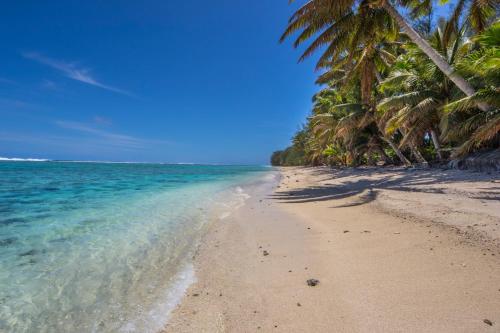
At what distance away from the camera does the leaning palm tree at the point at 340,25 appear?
895 centimetres

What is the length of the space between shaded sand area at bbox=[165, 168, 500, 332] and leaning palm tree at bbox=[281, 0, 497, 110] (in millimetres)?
5758

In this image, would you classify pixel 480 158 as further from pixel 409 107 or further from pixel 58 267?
pixel 58 267

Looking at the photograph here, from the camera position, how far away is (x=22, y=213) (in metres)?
7.46

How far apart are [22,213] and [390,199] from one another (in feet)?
33.9

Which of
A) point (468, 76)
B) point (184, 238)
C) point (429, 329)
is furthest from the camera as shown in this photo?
point (468, 76)

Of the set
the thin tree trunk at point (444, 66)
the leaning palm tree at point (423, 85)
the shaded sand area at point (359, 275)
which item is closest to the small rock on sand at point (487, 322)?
the shaded sand area at point (359, 275)

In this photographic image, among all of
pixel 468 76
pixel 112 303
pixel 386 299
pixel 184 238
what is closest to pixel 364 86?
pixel 468 76

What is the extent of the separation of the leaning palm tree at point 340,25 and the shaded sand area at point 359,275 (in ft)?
18.9

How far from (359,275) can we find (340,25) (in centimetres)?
1106

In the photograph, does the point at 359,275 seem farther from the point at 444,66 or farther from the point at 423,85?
the point at 423,85

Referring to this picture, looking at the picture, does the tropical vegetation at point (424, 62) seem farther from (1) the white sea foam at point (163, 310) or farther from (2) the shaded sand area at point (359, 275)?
(1) the white sea foam at point (163, 310)

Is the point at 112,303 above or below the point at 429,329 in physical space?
below

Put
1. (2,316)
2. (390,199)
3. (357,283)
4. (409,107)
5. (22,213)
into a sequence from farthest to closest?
(409,107)
(22,213)
(390,199)
(357,283)
(2,316)

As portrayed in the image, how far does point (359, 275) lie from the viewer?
3000 mm
